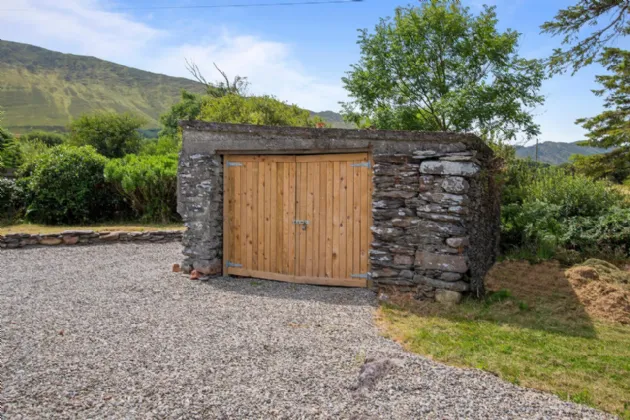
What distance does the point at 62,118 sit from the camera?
109m

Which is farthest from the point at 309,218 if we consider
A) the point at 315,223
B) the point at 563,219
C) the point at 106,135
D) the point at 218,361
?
the point at 106,135

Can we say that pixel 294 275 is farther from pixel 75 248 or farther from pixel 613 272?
pixel 75 248

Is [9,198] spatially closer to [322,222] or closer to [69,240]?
[69,240]

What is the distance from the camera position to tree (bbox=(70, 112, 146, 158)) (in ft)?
107

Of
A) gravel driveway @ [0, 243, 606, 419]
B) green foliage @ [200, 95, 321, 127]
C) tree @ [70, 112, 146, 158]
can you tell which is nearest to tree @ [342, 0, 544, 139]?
green foliage @ [200, 95, 321, 127]

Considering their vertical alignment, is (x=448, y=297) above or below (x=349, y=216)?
below

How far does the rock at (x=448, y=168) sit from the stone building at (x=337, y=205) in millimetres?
14

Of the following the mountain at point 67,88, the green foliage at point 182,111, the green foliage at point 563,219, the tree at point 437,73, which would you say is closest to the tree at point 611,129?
the tree at point 437,73

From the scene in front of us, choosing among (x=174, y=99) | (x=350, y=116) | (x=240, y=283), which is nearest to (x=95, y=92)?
(x=174, y=99)

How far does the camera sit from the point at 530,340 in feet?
15.7

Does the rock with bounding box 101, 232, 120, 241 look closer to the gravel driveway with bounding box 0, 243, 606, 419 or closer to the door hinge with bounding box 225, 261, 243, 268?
the gravel driveway with bounding box 0, 243, 606, 419

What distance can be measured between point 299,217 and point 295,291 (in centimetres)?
124

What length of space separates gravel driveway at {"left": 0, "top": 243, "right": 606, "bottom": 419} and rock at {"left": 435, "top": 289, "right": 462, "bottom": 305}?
3.21 feet

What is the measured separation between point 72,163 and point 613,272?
Answer: 15158 millimetres
